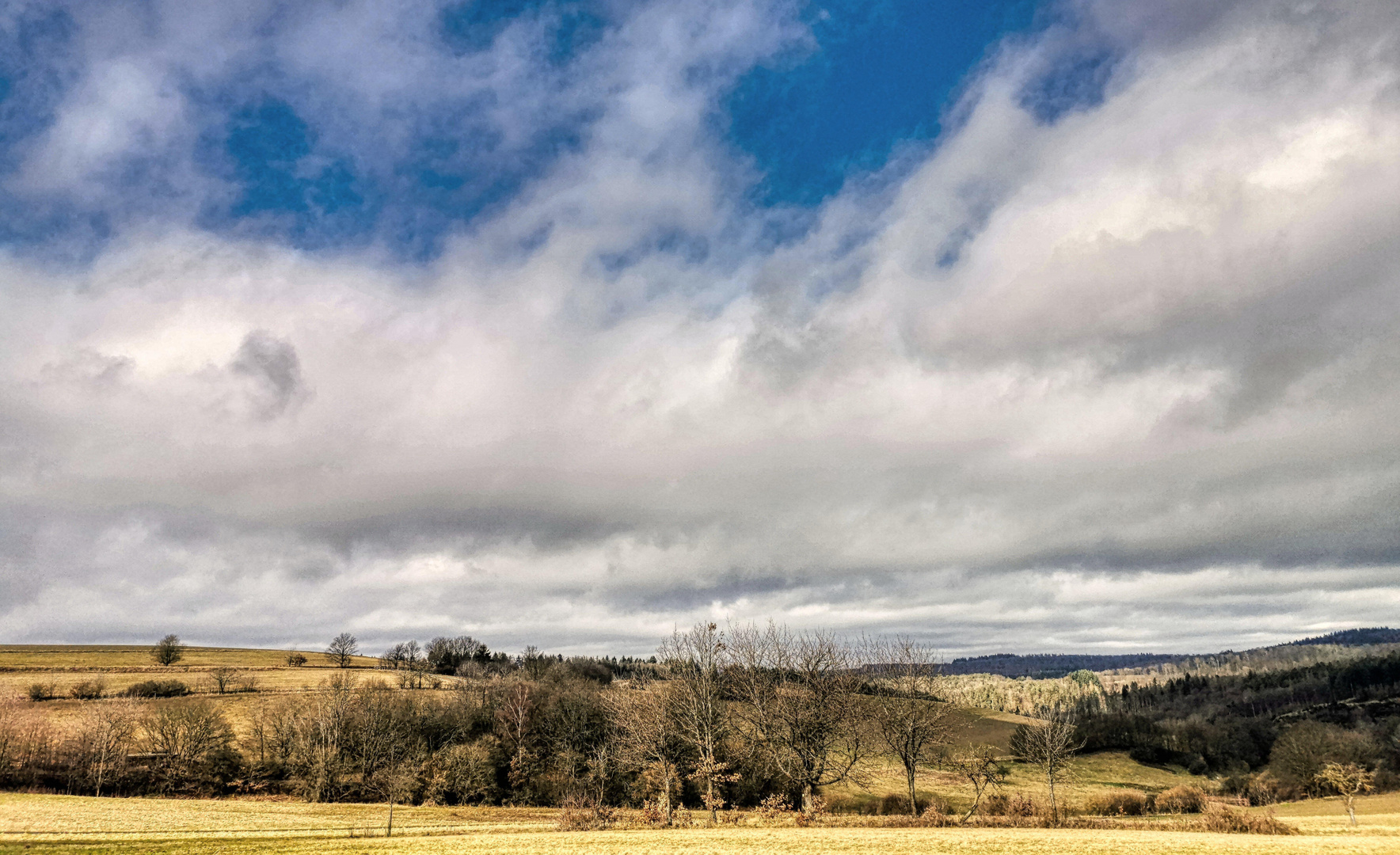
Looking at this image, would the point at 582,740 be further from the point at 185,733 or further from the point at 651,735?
the point at 185,733

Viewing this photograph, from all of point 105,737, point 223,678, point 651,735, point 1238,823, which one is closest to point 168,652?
point 223,678

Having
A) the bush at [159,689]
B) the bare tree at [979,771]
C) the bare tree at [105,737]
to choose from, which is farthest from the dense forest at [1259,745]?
the bush at [159,689]

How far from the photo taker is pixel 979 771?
88125 mm

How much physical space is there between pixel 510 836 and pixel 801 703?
1363 inches

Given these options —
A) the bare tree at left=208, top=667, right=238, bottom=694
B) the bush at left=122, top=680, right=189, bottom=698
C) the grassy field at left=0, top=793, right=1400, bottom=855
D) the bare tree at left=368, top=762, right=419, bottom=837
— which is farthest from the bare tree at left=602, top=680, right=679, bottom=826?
the bush at left=122, top=680, right=189, bottom=698

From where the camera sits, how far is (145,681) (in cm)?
14425

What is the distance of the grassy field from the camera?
44438 millimetres

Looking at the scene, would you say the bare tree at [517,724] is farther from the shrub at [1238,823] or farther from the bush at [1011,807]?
the shrub at [1238,823]

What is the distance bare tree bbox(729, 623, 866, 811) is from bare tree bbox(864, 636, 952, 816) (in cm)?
309

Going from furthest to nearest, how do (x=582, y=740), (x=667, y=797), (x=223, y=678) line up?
1. (x=223, y=678)
2. (x=582, y=740)
3. (x=667, y=797)

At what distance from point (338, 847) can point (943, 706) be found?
60.3m

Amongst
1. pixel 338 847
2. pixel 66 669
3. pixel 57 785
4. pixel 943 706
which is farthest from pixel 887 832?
pixel 66 669

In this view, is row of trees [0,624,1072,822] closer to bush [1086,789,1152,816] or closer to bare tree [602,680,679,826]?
bare tree [602,680,679,826]

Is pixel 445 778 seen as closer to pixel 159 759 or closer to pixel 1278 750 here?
pixel 159 759
